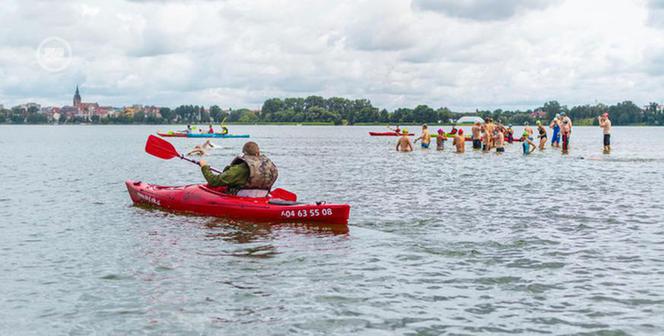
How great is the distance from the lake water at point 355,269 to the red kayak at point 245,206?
1.22 ft

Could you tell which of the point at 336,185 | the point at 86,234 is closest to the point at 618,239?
the point at 86,234

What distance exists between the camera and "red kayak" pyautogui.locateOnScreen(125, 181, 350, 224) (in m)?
16.0

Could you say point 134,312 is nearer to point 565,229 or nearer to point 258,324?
point 258,324

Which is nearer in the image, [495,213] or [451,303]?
[451,303]

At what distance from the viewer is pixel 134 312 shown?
9.42 m

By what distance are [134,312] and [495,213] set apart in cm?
1201

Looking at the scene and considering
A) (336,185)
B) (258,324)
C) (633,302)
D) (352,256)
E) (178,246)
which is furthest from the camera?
(336,185)

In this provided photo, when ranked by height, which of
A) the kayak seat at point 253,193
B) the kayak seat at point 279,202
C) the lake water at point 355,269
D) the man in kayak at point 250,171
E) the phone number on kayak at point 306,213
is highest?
the man in kayak at point 250,171

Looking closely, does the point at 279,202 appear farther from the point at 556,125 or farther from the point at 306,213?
the point at 556,125

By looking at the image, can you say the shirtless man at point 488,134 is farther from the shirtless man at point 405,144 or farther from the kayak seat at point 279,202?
the kayak seat at point 279,202

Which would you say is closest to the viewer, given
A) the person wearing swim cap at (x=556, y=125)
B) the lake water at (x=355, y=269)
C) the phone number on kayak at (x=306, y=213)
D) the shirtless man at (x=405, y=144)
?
the lake water at (x=355, y=269)

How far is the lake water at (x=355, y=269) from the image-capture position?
29.7 ft

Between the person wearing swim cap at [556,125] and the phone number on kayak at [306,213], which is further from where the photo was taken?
the person wearing swim cap at [556,125]

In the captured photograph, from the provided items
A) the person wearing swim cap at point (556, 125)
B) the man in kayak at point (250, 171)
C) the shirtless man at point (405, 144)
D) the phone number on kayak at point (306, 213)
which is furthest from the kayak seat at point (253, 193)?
the person wearing swim cap at point (556, 125)
